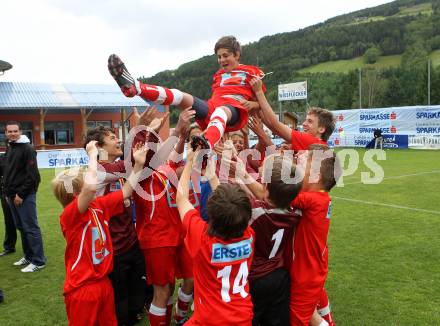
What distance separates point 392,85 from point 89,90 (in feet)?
120

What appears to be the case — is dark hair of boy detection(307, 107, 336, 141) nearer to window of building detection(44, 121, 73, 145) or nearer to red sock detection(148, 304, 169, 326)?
red sock detection(148, 304, 169, 326)

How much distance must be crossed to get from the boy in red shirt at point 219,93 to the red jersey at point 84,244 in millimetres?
992

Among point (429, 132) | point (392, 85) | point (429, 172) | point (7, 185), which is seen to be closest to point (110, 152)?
point (7, 185)

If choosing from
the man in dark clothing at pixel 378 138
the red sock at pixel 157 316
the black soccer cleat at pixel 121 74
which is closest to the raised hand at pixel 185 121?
the black soccer cleat at pixel 121 74

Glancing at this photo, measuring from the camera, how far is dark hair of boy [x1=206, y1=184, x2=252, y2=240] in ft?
8.09

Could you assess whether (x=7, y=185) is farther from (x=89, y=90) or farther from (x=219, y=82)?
(x=89, y=90)

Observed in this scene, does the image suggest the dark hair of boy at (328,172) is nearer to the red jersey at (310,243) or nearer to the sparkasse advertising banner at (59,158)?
the red jersey at (310,243)

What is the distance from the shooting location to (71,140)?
112 ft

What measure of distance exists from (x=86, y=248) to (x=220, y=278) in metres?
1.23

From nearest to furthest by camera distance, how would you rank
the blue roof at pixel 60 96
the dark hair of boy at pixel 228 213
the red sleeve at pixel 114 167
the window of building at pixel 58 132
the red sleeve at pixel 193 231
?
the dark hair of boy at pixel 228 213 < the red sleeve at pixel 193 231 < the red sleeve at pixel 114 167 < the blue roof at pixel 60 96 < the window of building at pixel 58 132

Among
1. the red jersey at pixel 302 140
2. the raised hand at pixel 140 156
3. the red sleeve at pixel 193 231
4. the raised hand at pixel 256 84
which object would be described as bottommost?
the red sleeve at pixel 193 231

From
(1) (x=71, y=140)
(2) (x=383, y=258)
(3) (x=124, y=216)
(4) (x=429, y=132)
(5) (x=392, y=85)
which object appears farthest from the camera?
(5) (x=392, y=85)

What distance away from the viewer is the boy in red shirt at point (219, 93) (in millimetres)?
3166

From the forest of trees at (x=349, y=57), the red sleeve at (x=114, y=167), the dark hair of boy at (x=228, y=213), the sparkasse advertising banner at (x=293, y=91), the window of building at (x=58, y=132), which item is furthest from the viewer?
the forest of trees at (x=349, y=57)
